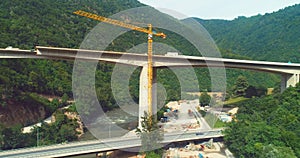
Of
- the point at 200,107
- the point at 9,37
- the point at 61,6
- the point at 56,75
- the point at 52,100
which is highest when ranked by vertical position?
the point at 61,6

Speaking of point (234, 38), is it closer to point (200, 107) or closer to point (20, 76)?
point (200, 107)

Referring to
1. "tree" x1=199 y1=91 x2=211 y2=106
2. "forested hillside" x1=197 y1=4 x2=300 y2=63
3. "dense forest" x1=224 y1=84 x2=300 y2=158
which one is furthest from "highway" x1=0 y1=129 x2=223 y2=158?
"forested hillside" x1=197 y1=4 x2=300 y2=63

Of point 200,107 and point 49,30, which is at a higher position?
point 49,30

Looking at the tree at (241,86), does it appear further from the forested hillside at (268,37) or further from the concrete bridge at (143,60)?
the forested hillside at (268,37)

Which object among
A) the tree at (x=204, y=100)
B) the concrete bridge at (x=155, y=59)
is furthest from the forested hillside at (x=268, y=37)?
the concrete bridge at (x=155, y=59)

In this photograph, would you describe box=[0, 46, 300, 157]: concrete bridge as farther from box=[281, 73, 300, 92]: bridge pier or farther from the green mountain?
the green mountain

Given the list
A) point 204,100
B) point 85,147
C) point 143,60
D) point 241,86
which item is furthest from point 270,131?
point 241,86

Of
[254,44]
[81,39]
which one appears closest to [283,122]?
[81,39]
